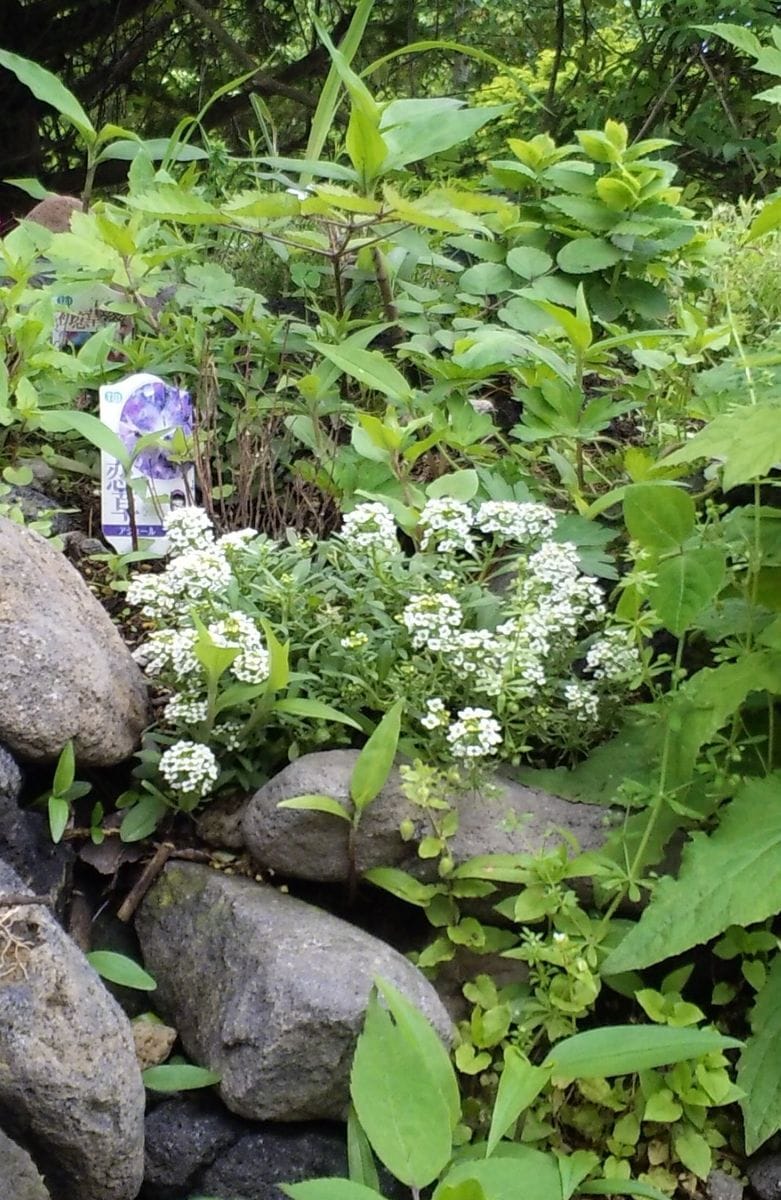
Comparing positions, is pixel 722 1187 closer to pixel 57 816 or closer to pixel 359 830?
pixel 359 830

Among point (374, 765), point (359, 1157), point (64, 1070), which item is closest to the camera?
point (64, 1070)

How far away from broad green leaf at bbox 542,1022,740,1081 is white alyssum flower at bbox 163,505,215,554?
1073mm

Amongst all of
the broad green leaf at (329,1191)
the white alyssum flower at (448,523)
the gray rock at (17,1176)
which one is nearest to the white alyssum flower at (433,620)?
the white alyssum flower at (448,523)

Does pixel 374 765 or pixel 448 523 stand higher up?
pixel 448 523

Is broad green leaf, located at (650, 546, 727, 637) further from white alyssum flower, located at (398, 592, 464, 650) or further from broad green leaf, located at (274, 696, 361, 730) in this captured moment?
broad green leaf, located at (274, 696, 361, 730)

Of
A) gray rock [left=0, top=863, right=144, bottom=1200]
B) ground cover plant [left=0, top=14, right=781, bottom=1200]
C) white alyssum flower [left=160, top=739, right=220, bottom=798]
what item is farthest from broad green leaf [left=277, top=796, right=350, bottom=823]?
gray rock [left=0, top=863, right=144, bottom=1200]

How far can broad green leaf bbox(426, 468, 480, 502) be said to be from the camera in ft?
6.95

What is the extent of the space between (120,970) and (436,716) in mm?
618

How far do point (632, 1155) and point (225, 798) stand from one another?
85cm

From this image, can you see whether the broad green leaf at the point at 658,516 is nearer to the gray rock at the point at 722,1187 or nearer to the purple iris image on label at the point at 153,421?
the gray rock at the point at 722,1187

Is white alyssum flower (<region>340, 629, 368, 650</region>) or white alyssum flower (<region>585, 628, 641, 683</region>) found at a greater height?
white alyssum flower (<region>340, 629, 368, 650</region>)

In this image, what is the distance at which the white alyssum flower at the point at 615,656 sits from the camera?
5.95 feet

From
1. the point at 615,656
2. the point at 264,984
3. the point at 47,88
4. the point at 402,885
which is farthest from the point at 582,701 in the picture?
the point at 47,88

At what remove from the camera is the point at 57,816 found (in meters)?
1.64
